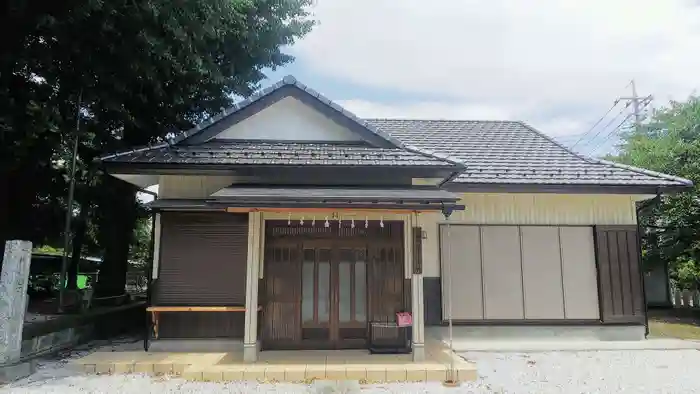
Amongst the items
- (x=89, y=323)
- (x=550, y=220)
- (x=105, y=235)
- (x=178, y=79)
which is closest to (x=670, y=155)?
(x=550, y=220)

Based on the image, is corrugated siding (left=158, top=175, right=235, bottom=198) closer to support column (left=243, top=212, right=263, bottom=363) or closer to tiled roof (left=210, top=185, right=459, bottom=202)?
tiled roof (left=210, top=185, right=459, bottom=202)

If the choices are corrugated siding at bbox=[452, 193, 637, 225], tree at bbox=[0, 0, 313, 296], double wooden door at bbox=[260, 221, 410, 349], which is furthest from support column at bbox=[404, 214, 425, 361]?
tree at bbox=[0, 0, 313, 296]

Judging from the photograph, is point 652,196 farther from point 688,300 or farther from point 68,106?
point 68,106

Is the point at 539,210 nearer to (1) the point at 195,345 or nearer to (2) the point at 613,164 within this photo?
(2) the point at 613,164

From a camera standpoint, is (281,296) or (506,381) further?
(281,296)

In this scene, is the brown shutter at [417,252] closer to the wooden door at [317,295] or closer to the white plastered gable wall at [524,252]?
the white plastered gable wall at [524,252]

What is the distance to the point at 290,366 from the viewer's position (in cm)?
665

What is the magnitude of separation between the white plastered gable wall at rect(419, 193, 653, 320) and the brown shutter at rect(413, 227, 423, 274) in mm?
1346

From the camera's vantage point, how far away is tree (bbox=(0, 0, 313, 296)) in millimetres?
8555

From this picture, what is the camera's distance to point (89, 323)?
31.1 ft

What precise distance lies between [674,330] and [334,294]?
25.7 ft

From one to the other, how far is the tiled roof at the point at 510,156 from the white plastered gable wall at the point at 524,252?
447 mm

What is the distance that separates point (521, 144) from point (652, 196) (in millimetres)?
2992

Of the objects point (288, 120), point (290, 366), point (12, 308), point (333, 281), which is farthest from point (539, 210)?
point (12, 308)
